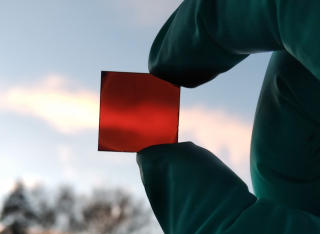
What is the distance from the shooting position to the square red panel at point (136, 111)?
581mm

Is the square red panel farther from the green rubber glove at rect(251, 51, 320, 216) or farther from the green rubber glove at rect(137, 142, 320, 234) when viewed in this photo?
the green rubber glove at rect(251, 51, 320, 216)

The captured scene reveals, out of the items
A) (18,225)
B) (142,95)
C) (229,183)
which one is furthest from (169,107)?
(18,225)

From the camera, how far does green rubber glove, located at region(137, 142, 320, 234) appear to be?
40 centimetres

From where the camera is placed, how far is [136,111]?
58 cm

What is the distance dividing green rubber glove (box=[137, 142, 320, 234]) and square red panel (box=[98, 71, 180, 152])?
0.04 metres

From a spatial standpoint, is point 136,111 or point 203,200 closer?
point 203,200

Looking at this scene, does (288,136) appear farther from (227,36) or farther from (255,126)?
(227,36)

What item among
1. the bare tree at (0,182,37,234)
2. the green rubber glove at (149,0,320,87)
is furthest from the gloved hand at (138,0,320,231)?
the bare tree at (0,182,37,234)

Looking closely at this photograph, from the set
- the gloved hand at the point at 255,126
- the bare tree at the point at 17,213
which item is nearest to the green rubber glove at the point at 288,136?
the gloved hand at the point at 255,126

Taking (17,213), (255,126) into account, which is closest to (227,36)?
(255,126)

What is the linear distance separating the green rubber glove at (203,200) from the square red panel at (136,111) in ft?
0.14

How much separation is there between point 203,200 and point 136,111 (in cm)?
21

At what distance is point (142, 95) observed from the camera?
0.59m

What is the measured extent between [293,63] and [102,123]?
0.33 meters
